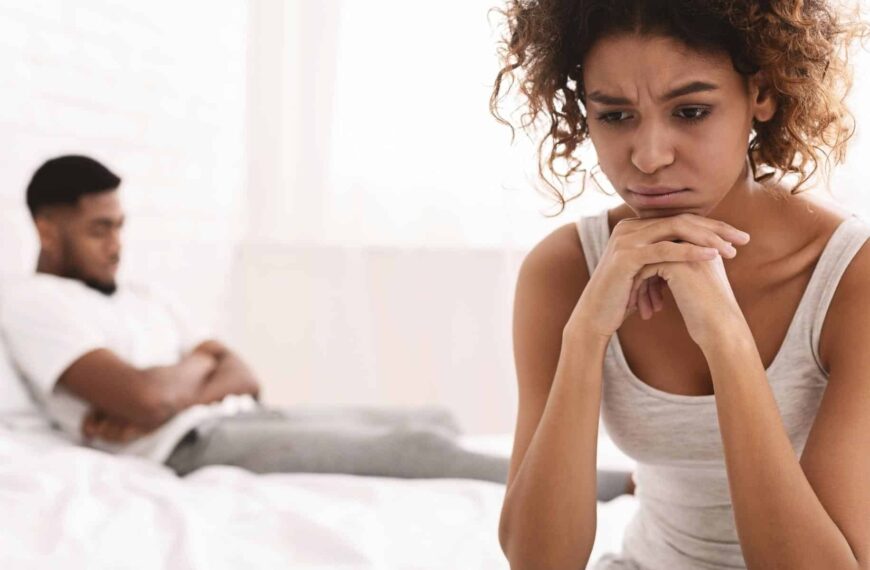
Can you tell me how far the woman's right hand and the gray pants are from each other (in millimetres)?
779

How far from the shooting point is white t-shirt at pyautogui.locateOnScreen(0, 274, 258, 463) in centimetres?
208

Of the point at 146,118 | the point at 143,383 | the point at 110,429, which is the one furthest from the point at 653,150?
the point at 146,118

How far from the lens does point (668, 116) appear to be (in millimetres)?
1015

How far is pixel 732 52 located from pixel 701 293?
25 cm

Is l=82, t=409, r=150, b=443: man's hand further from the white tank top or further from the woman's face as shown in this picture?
the woman's face

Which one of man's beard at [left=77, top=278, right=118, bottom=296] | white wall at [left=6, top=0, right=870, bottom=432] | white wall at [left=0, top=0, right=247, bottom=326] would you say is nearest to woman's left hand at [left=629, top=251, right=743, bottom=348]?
man's beard at [left=77, top=278, right=118, bottom=296]

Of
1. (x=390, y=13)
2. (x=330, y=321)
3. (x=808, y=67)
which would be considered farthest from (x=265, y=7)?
(x=808, y=67)

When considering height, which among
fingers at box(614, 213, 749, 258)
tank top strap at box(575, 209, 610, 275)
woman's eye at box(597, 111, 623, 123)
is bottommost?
tank top strap at box(575, 209, 610, 275)

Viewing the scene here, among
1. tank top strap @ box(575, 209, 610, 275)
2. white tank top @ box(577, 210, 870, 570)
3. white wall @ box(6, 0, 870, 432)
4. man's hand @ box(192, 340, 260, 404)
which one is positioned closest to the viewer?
white tank top @ box(577, 210, 870, 570)

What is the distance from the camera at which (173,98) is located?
315 centimetres

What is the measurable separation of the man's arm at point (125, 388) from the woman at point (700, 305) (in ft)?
3.59

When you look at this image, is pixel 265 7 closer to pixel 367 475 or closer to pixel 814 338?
pixel 367 475

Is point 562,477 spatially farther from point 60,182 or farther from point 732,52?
point 60,182

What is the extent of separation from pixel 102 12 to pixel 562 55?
6.87ft
